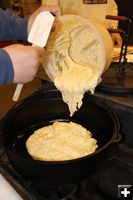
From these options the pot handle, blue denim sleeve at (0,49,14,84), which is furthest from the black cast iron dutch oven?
blue denim sleeve at (0,49,14,84)

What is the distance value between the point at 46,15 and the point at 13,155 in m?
0.36

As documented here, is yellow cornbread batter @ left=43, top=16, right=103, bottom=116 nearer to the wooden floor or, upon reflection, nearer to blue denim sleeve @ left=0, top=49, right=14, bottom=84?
blue denim sleeve @ left=0, top=49, right=14, bottom=84

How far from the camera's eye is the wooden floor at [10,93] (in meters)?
1.27

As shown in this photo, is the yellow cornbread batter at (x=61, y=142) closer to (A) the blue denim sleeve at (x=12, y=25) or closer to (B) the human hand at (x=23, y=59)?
(B) the human hand at (x=23, y=59)

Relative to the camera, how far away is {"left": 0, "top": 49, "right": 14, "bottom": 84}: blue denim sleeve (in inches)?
23.0

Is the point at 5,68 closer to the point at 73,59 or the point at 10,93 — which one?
the point at 73,59

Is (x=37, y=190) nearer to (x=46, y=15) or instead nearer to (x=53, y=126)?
(x=53, y=126)

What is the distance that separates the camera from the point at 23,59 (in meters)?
0.60

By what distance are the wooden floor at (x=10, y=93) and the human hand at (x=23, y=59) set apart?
516mm

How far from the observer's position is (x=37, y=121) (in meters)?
0.85

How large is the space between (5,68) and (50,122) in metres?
0.33

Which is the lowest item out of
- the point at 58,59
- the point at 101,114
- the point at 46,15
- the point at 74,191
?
the point at 74,191

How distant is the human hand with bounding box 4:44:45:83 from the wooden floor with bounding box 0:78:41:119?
1.69ft

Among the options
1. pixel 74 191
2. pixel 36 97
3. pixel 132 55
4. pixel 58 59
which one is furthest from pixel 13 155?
pixel 132 55
